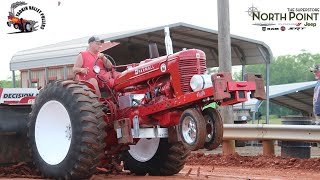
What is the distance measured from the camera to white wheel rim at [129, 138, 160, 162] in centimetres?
898

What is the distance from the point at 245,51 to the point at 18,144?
1273 centimetres

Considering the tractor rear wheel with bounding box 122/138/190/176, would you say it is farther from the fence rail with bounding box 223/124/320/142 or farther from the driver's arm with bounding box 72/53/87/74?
the fence rail with bounding box 223/124/320/142

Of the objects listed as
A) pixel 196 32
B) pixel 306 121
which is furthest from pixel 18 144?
pixel 196 32

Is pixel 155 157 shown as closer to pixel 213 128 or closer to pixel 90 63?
pixel 90 63

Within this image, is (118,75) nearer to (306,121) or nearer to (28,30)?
(306,121)

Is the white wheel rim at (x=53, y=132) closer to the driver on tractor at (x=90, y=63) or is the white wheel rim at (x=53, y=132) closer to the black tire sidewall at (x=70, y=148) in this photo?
the black tire sidewall at (x=70, y=148)

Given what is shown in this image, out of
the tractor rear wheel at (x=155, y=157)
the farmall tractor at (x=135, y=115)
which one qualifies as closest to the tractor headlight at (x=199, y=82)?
the farmall tractor at (x=135, y=115)

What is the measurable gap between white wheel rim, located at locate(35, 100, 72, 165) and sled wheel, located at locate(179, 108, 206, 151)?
1500 mm

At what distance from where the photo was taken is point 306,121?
11.2 metres

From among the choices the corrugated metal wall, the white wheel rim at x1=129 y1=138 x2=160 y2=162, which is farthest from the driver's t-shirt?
the corrugated metal wall

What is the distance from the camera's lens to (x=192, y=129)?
23.9 ft

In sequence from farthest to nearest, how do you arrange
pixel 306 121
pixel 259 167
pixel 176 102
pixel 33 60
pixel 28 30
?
pixel 33 60
pixel 28 30
pixel 306 121
pixel 259 167
pixel 176 102

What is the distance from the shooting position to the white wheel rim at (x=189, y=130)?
23.8 ft

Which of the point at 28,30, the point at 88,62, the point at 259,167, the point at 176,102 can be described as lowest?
the point at 259,167
